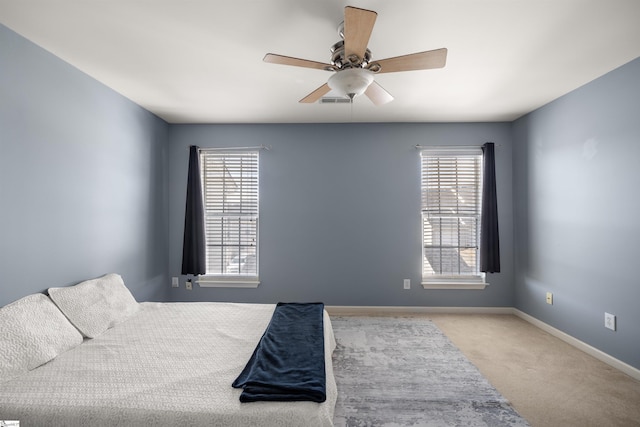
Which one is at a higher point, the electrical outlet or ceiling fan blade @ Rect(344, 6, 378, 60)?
ceiling fan blade @ Rect(344, 6, 378, 60)

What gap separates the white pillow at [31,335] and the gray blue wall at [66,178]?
0.23 metres

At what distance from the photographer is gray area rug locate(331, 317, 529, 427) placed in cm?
178

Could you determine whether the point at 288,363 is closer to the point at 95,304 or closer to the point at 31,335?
the point at 31,335

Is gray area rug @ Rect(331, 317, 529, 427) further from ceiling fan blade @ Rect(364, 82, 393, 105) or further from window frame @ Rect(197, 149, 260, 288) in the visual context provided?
ceiling fan blade @ Rect(364, 82, 393, 105)

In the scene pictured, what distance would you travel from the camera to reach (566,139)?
294 centimetres

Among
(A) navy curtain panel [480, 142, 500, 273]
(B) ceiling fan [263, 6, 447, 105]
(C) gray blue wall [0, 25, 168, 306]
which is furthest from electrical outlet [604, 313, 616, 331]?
(C) gray blue wall [0, 25, 168, 306]

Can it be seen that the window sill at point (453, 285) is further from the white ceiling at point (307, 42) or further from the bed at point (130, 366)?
the white ceiling at point (307, 42)

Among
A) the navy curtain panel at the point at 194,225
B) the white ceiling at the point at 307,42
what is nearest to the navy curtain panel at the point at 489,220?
the white ceiling at the point at 307,42

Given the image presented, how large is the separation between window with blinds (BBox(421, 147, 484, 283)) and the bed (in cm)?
207

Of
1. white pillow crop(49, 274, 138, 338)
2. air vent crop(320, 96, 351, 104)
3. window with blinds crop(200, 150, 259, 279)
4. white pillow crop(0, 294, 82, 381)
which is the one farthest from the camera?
window with blinds crop(200, 150, 259, 279)

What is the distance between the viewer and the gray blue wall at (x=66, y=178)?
1.94 metres

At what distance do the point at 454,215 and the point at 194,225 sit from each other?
3470 mm

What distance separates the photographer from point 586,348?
8.90 feet

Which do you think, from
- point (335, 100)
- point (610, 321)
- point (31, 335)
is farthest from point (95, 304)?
point (610, 321)
